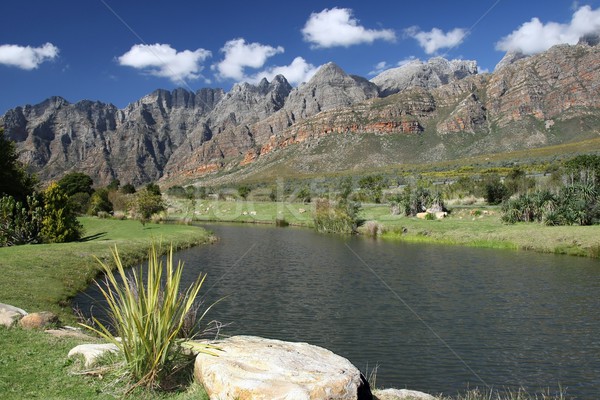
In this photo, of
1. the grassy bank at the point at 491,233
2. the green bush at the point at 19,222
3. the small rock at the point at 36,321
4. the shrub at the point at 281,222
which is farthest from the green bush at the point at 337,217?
the small rock at the point at 36,321

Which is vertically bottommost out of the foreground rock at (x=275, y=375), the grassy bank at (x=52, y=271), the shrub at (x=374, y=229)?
the grassy bank at (x=52, y=271)

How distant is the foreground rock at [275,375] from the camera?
21.6ft

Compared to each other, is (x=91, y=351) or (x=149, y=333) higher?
(x=149, y=333)

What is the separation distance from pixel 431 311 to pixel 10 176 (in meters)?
36.7

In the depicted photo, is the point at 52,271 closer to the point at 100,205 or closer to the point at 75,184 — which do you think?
the point at 100,205

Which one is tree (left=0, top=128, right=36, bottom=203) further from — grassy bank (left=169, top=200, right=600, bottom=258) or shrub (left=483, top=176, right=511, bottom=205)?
shrub (left=483, top=176, right=511, bottom=205)

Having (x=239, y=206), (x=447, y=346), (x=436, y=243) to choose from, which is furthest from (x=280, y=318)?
(x=239, y=206)

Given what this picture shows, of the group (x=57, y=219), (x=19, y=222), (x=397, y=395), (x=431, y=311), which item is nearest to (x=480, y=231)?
(x=431, y=311)

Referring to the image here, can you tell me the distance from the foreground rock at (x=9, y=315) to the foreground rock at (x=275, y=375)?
637 centimetres

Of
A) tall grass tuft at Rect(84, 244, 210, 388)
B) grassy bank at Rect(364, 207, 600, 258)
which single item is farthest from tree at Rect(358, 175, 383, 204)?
tall grass tuft at Rect(84, 244, 210, 388)

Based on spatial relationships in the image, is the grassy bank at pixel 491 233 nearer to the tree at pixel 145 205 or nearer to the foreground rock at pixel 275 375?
the tree at pixel 145 205

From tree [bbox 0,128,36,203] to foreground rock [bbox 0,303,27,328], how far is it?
2979 cm

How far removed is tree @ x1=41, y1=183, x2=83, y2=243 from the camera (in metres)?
33.5

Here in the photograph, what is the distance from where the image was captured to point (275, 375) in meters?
7.01
